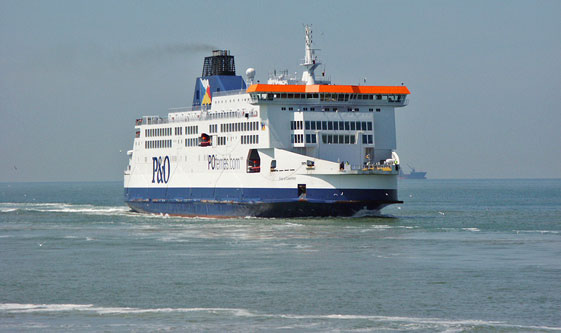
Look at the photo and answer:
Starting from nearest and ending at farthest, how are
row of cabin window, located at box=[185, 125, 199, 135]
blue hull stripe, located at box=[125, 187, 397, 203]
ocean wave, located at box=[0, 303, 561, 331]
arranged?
ocean wave, located at box=[0, 303, 561, 331] < blue hull stripe, located at box=[125, 187, 397, 203] < row of cabin window, located at box=[185, 125, 199, 135]

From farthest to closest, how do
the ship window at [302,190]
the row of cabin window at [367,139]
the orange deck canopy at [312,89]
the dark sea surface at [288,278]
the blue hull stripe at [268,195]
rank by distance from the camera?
1. the row of cabin window at [367,139]
2. the orange deck canopy at [312,89]
3. the ship window at [302,190]
4. the blue hull stripe at [268,195]
5. the dark sea surface at [288,278]

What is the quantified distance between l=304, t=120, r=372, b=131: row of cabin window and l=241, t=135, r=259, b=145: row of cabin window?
3.52 meters

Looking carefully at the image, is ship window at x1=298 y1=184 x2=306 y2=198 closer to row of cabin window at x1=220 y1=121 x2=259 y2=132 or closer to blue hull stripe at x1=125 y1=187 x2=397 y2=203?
blue hull stripe at x1=125 y1=187 x2=397 y2=203

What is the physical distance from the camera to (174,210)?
6469 cm

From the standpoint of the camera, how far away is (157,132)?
68312 mm

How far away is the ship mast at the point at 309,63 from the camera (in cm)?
5788

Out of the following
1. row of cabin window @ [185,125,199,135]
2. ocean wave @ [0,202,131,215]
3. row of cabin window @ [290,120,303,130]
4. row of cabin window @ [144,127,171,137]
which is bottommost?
ocean wave @ [0,202,131,215]

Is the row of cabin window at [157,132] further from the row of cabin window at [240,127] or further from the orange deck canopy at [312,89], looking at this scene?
the orange deck canopy at [312,89]

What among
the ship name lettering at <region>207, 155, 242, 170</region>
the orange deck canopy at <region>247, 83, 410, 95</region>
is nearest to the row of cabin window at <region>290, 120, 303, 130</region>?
the orange deck canopy at <region>247, 83, 410, 95</region>

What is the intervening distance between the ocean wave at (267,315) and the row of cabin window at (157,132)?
40781 mm

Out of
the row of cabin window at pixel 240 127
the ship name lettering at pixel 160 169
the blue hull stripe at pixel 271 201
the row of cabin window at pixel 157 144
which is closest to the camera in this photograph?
the blue hull stripe at pixel 271 201

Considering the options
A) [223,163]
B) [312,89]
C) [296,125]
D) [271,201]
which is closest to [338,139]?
[296,125]

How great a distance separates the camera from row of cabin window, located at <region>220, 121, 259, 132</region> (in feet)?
184

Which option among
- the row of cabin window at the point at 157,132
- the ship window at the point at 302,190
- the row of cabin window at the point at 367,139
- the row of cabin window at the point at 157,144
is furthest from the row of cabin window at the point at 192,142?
the row of cabin window at the point at 367,139
